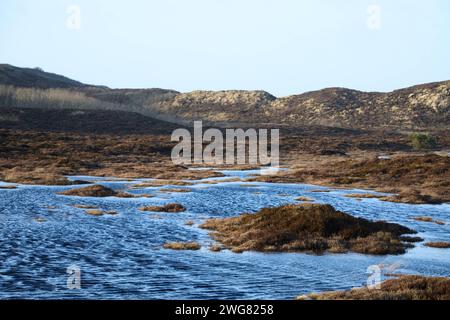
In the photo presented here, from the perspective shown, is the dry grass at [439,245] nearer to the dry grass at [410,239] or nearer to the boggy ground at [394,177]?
the dry grass at [410,239]

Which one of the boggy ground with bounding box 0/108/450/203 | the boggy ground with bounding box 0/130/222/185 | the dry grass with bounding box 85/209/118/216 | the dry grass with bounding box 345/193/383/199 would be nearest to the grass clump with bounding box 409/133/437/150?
the boggy ground with bounding box 0/108/450/203

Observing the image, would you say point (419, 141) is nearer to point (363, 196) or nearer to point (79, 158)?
point (363, 196)

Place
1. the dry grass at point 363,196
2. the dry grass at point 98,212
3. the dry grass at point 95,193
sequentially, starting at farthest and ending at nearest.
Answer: the dry grass at point 363,196
the dry grass at point 95,193
the dry grass at point 98,212

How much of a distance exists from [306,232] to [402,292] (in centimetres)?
1261

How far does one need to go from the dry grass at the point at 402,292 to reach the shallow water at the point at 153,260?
127cm

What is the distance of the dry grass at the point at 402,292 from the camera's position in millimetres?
19812

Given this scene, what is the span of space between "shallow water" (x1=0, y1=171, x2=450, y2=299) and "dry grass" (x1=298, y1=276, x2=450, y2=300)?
4.18 ft

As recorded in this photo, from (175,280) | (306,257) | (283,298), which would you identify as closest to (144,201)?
(306,257)

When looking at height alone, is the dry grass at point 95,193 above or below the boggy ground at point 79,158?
below

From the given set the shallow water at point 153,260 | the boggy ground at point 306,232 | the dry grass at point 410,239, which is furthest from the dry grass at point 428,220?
the dry grass at point 410,239

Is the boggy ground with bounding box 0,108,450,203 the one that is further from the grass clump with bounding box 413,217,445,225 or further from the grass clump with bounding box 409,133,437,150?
the grass clump with bounding box 413,217,445,225

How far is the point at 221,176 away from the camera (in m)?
76.8

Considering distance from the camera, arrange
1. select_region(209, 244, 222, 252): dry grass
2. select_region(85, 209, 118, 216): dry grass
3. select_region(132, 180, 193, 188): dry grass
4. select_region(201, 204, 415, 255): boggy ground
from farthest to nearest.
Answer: select_region(132, 180, 193, 188): dry grass < select_region(85, 209, 118, 216): dry grass < select_region(201, 204, 415, 255): boggy ground < select_region(209, 244, 222, 252): dry grass

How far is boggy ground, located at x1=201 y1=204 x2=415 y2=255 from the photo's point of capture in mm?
30297
